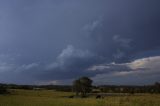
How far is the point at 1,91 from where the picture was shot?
121438 mm

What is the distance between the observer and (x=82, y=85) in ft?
483

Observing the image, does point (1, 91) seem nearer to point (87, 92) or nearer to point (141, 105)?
point (87, 92)

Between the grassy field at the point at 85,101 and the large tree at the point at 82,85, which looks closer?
the grassy field at the point at 85,101

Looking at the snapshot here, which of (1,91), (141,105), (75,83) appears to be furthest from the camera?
(75,83)

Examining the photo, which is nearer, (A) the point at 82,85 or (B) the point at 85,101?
(B) the point at 85,101

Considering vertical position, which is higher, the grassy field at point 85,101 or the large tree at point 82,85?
the large tree at point 82,85

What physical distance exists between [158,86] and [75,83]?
133 feet

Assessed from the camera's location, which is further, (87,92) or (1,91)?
(87,92)

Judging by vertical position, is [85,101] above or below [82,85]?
below

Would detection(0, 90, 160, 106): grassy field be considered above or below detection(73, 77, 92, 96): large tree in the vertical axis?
below

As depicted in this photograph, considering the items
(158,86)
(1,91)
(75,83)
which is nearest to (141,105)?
(1,91)

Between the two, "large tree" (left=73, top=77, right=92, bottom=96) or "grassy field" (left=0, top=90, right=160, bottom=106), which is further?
"large tree" (left=73, top=77, right=92, bottom=96)

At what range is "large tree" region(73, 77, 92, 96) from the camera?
147 meters

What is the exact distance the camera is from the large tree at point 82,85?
5787 inches
